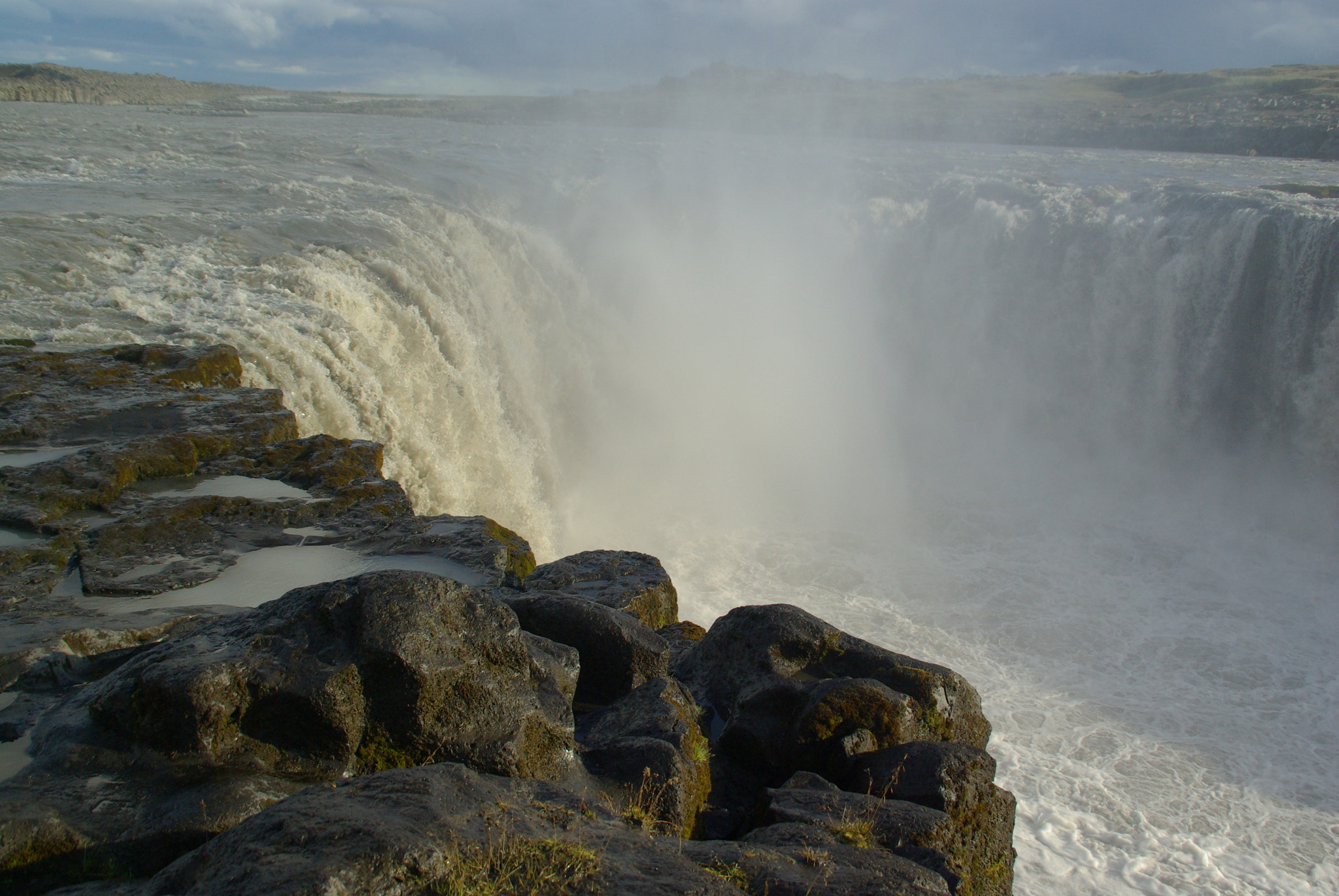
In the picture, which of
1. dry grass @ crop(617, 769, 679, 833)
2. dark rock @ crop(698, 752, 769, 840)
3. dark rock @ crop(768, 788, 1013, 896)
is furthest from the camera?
dark rock @ crop(698, 752, 769, 840)

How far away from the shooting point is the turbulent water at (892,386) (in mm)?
8703

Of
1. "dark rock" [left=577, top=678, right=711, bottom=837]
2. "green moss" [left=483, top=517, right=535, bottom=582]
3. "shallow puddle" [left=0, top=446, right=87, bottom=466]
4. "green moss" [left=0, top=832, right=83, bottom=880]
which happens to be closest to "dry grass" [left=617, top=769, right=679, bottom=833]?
"dark rock" [left=577, top=678, right=711, bottom=837]

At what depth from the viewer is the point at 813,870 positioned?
2.91m

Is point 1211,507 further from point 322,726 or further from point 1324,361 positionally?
point 322,726

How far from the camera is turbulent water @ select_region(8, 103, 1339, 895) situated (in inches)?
343

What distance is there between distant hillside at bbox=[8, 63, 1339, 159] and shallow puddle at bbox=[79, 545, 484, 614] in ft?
118

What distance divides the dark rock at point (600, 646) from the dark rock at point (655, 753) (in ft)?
0.66

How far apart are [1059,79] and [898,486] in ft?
182

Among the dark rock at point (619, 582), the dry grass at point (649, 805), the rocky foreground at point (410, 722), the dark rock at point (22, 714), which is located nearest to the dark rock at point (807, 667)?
the rocky foreground at point (410, 722)

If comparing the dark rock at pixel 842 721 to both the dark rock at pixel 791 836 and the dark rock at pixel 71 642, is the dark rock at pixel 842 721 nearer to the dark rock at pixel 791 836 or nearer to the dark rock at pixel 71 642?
the dark rock at pixel 791 836

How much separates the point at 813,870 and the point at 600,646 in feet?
6.20

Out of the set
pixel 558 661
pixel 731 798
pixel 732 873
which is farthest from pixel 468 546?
→ pixel 732 873

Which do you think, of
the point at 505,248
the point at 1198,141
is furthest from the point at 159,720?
the point at 1198,141

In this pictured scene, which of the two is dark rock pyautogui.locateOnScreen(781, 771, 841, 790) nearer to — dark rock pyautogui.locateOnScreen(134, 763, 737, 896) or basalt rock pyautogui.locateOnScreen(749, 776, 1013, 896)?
basalt rock pyautogui.locateOnScreen(749, 776, 1013, 896)
